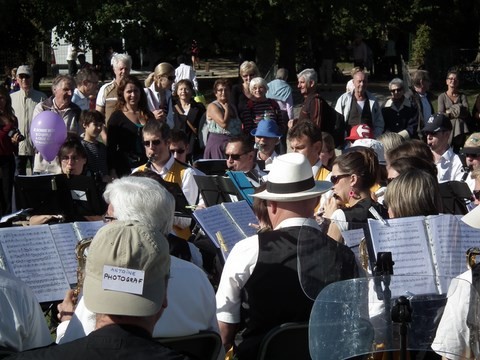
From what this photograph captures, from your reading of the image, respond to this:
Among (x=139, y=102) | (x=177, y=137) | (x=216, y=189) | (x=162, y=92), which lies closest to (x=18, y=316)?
(x=216, y=189)

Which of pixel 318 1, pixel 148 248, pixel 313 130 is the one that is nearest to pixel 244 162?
pixel 313 130

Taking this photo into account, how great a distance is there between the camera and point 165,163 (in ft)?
26.1

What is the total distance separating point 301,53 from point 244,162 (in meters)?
24.9

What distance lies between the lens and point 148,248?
2838 mm

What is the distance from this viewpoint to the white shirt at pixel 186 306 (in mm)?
3969

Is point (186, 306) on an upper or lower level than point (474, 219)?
lower

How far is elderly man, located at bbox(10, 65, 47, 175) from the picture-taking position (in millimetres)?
11359

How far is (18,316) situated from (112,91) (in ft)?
25.5

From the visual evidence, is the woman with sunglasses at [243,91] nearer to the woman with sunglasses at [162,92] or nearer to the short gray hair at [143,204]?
the woman with sunglasses at [162,92]

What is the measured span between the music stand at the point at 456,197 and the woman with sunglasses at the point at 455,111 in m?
6.65

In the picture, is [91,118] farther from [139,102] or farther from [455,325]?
[455,325]

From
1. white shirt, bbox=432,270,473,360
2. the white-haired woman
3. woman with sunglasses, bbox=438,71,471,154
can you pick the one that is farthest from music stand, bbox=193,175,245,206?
woman with sunglasses, bbox=438,71,471,154

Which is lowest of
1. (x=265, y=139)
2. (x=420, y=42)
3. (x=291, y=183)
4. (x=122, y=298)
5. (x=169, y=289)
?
(x=420, y=42)

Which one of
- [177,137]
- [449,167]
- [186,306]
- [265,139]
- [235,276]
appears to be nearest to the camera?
[186,306]
